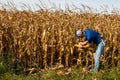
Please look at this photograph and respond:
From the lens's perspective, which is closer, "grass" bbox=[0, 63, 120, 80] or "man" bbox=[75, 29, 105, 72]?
"grass" bbox=[0, 63, 120, 80]

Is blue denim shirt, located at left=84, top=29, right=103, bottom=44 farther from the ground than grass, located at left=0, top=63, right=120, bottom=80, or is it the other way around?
blue denim shirt, located at left=84, top=29, right=103, bottom=44

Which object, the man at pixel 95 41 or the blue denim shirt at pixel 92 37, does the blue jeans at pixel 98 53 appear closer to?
the man at pixel 95 41

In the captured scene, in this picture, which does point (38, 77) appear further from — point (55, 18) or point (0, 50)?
point (55, 18)

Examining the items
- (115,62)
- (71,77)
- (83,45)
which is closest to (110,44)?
(115,62)

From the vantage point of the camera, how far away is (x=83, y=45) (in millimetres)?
10148

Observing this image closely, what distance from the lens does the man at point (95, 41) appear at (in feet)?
32.3

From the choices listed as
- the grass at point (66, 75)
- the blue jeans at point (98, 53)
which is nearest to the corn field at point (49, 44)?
the blue jeans at point (98, 53)

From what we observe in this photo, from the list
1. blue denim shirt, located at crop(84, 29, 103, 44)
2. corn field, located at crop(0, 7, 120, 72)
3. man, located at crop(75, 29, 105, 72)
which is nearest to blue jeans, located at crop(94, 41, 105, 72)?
man, located at crop(75, 29, 105, 72)

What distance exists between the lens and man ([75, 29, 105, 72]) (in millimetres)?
9852

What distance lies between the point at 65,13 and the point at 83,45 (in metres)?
2.61

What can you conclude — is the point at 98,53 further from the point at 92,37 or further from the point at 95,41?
the point at 92,37

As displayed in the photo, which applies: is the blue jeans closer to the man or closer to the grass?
the man

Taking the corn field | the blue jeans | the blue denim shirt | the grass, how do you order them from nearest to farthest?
the grass < the blue denim shirt < the blue jeans < the corn field

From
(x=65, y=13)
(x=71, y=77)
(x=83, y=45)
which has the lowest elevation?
(x=71, y=77)
